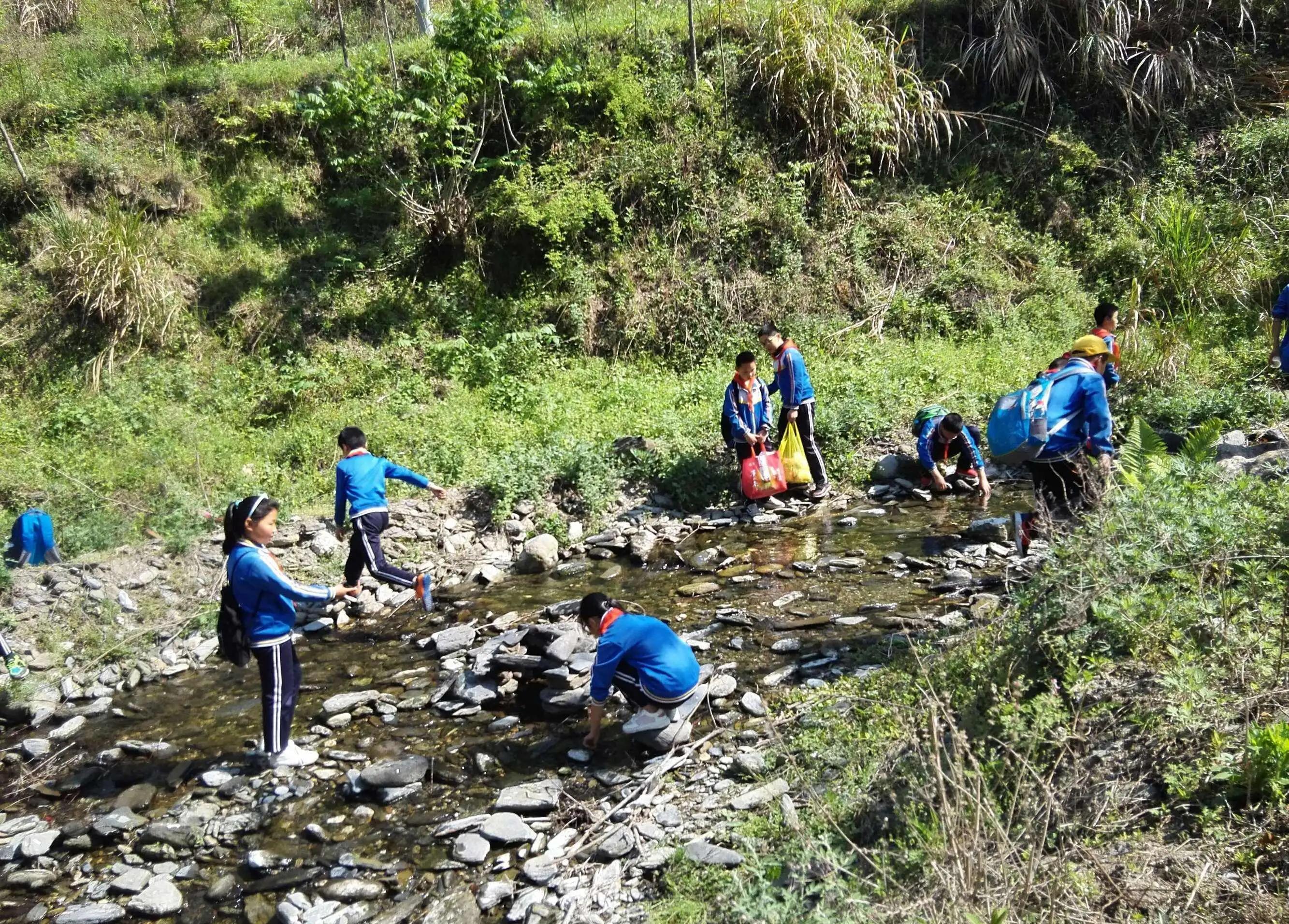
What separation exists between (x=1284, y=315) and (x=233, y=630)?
8439 millimetres

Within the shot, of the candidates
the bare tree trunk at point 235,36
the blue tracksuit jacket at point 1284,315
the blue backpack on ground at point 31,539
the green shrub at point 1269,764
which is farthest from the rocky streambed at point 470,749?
the bare tree trunk at point 235,36

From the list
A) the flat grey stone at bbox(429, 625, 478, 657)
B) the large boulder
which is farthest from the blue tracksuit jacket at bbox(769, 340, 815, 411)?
the flat grey stone at bbox(429, 625, 478, 657)

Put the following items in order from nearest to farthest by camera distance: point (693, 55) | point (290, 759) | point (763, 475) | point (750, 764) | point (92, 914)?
point (92, 914), point (750, 764), point (290, 759), point (763, 475), point (693, 55)

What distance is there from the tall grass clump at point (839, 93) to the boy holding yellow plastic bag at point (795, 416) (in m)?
5.82

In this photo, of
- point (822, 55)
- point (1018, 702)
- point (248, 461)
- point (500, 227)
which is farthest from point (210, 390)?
point (1018, 702)

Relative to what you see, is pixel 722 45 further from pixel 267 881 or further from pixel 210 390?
pixel 267 881

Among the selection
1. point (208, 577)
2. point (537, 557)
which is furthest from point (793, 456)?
point (208, 577)

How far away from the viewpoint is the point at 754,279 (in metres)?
12.7

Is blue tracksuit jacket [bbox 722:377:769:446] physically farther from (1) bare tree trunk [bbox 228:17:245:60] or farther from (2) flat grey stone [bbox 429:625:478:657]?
(1) bare tree trunk [bbox 228:17:245:60]

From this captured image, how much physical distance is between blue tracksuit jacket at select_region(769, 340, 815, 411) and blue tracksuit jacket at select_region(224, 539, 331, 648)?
15.9 feet

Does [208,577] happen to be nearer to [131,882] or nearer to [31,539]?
[31,539]

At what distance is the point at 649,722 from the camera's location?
16.5ft

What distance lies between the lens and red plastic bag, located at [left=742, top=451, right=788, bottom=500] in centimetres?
877

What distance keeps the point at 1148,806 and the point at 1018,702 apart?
608 millimetres
